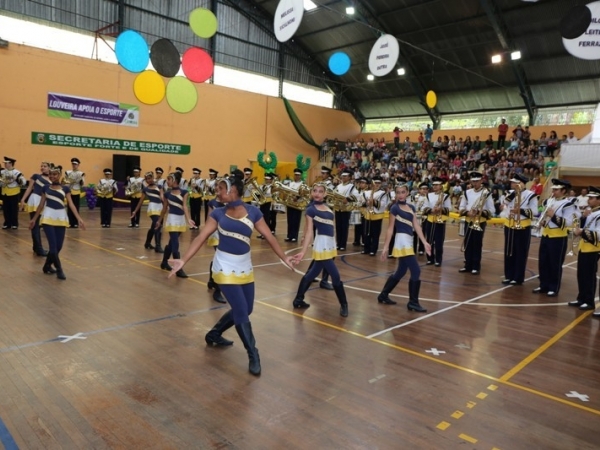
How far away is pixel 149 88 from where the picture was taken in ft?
38.3

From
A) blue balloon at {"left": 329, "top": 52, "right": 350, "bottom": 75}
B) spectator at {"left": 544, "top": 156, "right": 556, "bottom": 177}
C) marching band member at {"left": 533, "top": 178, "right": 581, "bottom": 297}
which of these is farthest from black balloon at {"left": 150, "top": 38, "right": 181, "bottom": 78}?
spectator at {"left": 544, "top": 156, "right": 556, "bottom": 177}

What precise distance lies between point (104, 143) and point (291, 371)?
62.3 feet

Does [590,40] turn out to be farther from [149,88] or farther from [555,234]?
[149,88]

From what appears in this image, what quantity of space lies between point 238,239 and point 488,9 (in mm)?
20499

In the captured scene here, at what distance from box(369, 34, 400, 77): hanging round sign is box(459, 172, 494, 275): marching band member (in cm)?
360

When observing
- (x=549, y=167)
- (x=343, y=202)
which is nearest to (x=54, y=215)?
(x=343, y=202)

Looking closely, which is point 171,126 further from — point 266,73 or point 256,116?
point 266,73

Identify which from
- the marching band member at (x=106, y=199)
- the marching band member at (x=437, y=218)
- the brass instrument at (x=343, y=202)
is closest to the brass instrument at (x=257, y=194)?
the brass instrument at (x=343, y=202)

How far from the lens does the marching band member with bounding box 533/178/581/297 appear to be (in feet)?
24.7

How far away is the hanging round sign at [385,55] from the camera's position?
37.0 feet

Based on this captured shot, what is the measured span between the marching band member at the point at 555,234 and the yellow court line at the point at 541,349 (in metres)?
1.14

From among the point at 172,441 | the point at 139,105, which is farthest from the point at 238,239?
the point at 139,105

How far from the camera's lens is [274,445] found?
3154mm

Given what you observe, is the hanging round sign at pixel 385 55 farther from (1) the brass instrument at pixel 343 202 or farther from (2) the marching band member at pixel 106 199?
(2) the marching band member at pixel 106 199
